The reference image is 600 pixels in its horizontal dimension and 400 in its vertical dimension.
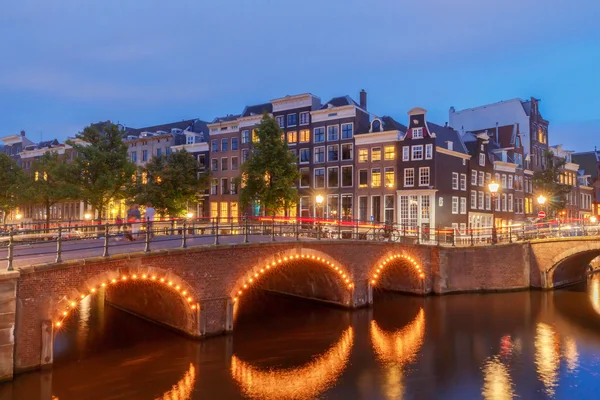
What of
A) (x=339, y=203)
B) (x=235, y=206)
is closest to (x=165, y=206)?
(x=235, y=206)

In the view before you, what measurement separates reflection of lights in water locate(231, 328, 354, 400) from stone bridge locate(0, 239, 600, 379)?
10.9ft

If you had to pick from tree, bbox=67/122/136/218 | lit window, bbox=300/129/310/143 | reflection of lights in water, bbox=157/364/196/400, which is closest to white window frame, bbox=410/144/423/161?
lit window, bbox=300/129/310/143

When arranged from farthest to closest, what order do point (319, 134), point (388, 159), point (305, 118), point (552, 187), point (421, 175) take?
point (305, 118)
point (319, 134)
point (552, 187)
point (388, 159)
point (421, 175)

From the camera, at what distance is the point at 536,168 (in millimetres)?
54406

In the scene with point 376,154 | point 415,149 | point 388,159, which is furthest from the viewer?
point 376,154

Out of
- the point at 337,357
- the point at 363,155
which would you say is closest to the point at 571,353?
the point at 337,357

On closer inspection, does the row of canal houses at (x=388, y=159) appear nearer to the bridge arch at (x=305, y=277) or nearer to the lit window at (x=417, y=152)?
the lit window at (x=417, y=152)

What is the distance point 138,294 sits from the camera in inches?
835

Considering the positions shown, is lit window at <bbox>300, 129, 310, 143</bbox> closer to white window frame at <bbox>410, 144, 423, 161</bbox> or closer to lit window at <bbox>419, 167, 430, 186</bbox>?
white window frame at <bbox>410, 144, 423, 161</bbox>

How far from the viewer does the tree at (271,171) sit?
120 ft

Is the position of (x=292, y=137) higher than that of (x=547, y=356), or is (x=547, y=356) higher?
(x=292, y=137)

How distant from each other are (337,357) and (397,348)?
2.61 meters

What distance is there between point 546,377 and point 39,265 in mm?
15475

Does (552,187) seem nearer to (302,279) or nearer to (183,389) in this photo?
(302,279)
